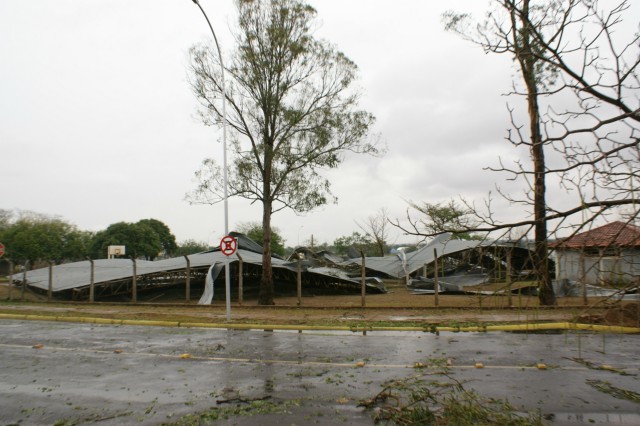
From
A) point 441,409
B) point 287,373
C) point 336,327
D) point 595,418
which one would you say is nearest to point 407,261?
point 336,327

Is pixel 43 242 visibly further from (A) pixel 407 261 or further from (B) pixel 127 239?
(A) pixel 407 261

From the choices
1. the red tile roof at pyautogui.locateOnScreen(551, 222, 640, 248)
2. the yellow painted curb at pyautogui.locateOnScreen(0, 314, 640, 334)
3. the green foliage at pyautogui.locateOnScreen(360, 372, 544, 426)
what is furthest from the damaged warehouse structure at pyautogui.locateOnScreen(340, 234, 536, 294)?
the red tile roof at pyautogui.locateOnScreen(551, 222, 640, 248)

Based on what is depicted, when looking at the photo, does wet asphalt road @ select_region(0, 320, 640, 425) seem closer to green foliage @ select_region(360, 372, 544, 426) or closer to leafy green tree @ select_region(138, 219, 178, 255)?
green foliage @ select_region(360, 372, 544, 426)

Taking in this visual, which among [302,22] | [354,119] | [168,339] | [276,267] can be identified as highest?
[302,22]

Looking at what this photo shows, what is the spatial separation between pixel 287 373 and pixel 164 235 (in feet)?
278

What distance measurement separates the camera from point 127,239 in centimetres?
7388

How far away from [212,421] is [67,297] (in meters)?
→ 22.2

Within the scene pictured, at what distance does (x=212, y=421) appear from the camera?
5.25m

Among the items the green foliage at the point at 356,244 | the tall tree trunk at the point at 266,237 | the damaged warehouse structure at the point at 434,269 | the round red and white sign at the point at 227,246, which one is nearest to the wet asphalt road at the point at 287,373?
the damaged warehouse structure at the point at 434,269

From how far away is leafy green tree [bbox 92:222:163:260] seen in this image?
73.1 metres

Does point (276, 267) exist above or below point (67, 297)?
above

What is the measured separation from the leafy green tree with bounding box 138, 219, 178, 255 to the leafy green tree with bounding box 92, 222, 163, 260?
25.0ft

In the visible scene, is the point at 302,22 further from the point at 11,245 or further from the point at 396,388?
the point at 11,245

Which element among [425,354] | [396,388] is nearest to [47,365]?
[396,388]
